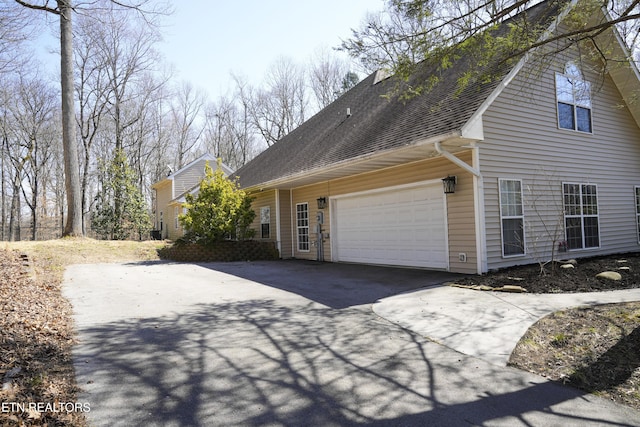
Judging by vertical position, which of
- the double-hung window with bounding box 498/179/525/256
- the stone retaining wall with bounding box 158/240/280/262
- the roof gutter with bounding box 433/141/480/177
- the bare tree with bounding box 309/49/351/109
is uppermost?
the bare tree with bounding box 309/49/351/109

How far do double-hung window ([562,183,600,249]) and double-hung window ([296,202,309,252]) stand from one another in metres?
7.56

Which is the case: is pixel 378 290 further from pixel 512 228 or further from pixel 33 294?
pixel 33 294

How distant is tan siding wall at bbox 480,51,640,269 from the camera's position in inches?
334

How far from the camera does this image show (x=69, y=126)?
1516cm

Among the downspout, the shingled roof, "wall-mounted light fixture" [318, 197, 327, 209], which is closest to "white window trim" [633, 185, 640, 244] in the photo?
the shingled roof

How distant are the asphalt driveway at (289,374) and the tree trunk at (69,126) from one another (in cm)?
1066

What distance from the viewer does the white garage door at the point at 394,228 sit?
9.19m

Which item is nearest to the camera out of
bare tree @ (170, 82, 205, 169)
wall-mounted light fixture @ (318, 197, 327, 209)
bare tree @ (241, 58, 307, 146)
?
wall-mounted light fixture @ (318, 197, 327, 209)

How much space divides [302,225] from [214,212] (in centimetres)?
306

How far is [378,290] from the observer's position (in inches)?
286

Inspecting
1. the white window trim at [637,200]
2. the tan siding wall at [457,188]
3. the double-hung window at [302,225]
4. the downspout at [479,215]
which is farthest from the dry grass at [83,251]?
the white window trim at [637,200]

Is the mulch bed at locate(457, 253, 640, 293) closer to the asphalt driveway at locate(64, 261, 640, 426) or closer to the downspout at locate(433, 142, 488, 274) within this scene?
the downspout at locate(433, 142, 488, 274)

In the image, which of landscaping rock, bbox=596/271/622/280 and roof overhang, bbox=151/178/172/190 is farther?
roof overhang, bbox=151/178/172/190

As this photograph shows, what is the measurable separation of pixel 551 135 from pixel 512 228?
2.91 metres
